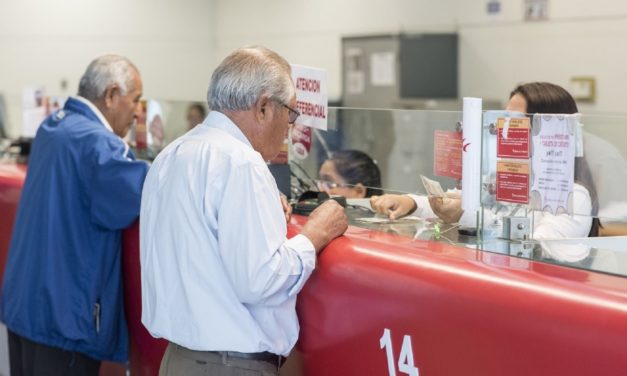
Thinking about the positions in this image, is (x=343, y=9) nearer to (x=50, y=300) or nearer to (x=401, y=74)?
(x=401, y=74)

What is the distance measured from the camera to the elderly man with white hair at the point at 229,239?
6.63ft

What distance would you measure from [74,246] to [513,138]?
5.22 feet

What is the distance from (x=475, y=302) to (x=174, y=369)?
30.7 inches

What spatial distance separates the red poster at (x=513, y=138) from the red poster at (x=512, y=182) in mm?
23

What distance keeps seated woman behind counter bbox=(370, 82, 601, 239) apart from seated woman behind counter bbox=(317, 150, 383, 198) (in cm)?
14

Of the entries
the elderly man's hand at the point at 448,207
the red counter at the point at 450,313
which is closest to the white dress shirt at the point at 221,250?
the red counter at the point at 450,313

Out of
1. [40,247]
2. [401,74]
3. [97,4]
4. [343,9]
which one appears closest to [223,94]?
[40,247]

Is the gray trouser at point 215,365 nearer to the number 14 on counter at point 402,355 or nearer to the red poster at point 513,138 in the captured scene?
the number 14 on counter at point 402,355

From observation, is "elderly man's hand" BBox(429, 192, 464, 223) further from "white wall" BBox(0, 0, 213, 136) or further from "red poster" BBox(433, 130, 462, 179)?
"white wall" BBox(0, 0, 213, 136)

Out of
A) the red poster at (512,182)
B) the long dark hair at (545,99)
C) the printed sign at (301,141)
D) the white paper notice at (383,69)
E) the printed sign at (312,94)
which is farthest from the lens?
the white paper notice at (383,69)

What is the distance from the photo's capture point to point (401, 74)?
7.64 m

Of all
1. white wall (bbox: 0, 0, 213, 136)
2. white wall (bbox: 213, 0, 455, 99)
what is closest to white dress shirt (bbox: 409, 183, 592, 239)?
white wall (bbox: 213, 0, 455, 99)

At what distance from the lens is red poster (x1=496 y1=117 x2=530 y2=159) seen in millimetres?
2094

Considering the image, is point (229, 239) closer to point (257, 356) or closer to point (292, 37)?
point (257, 356)
